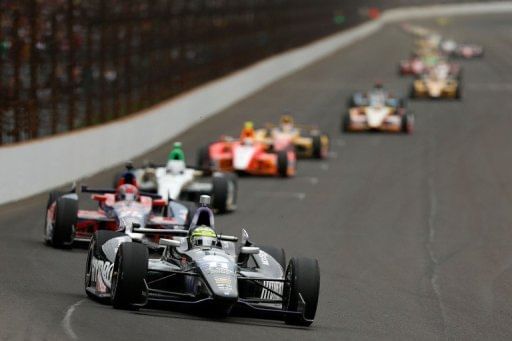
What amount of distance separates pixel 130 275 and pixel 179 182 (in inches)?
429

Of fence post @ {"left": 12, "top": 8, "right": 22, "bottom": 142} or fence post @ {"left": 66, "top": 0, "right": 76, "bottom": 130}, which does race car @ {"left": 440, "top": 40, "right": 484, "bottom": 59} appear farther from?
fence post @ {"left": 12, "top": 8, "right": 22, "bottom": 142}

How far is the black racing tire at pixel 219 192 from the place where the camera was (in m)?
24.0

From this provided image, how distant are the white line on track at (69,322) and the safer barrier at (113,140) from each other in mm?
11280

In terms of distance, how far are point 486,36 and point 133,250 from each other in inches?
3996

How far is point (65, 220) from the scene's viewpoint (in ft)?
59.7

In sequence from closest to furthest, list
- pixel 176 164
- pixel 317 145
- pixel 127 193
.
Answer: pixel 127 193 < pixel 176 164 < pixel 317 145

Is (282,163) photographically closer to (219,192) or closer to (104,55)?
(104,55)

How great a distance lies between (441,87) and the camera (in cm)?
5872

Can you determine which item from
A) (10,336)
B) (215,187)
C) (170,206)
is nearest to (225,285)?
(10,336)

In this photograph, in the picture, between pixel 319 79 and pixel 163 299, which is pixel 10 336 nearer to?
pixel 163 299

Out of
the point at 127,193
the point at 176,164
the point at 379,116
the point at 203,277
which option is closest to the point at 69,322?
the point at 203,277

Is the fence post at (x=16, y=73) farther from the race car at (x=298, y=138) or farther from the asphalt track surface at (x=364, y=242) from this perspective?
the race car at (x=298, y=138)

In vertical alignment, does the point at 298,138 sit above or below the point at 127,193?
below

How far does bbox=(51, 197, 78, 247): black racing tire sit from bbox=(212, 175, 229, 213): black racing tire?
19.0 feet
